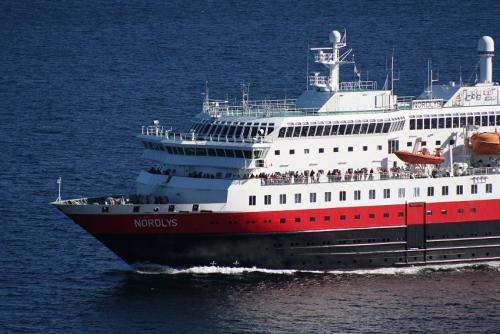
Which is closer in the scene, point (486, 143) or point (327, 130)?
point (327, 130)

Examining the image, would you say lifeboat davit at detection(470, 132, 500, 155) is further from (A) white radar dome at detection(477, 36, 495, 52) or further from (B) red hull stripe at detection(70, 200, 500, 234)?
(A) white radar dome at detection(477, 36, 495, 52)

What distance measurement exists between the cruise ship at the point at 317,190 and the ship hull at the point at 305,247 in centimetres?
5

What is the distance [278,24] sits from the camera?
198500 millimetres

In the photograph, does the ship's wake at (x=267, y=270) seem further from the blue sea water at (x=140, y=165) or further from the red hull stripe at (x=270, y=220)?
the red hull stripe at (x=270, y=220)

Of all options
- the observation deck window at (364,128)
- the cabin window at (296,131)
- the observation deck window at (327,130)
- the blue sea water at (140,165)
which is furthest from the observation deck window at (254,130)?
the blue sea water at (140,165)

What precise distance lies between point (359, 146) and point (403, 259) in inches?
245

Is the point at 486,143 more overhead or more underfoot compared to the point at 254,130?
more underfoot

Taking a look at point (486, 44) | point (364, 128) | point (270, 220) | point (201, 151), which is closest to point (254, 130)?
point (201, 151)

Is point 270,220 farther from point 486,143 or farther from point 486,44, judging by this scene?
point 486,44

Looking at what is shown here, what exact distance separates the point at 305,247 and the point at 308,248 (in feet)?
0.57

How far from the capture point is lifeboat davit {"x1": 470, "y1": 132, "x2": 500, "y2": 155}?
94625mm

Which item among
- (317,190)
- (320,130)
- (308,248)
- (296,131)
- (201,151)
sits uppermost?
(320,130)

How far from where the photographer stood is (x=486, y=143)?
9469 cm

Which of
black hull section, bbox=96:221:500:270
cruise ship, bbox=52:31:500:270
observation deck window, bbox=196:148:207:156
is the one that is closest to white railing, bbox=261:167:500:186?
cruise ship, bbox=52:31:500:270
